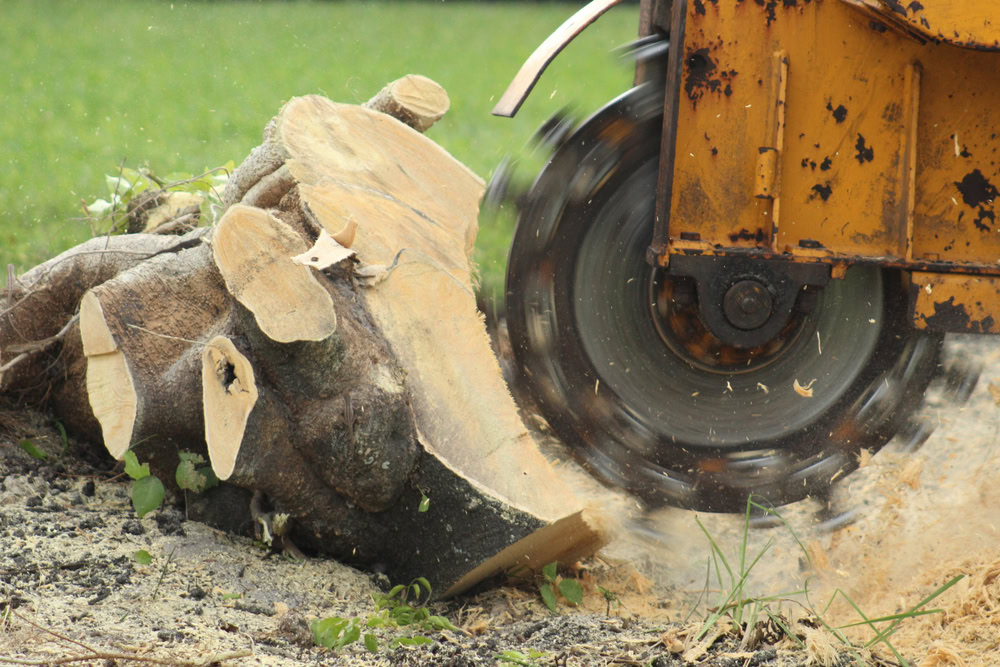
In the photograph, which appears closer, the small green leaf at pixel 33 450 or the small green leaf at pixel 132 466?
the small green leaf at pixel 132 466

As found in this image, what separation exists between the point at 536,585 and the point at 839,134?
4.64ft

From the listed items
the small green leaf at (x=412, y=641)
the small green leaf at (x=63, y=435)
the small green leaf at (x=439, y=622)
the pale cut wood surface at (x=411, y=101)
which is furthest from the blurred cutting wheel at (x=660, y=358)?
the small green leaf at (x=63, y=435)

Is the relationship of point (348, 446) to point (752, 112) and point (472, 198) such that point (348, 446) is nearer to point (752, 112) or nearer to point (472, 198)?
point (472, 198)

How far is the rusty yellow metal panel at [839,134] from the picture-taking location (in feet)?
8.24

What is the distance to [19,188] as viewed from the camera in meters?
6.69

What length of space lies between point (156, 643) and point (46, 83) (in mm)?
9570

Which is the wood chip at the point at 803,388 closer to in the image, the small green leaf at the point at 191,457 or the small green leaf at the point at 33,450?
the small green leaf at the point at 191,457

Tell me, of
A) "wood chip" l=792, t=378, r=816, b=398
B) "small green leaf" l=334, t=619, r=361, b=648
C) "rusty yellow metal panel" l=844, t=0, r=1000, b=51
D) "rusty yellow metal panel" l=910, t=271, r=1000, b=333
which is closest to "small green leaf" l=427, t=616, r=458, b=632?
"small green leaf" l=334, t=619, r=361, b=648

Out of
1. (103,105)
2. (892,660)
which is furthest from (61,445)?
(103,105)

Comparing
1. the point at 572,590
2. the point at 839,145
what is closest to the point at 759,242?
the point at 839,145

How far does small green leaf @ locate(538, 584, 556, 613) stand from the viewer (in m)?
2.53

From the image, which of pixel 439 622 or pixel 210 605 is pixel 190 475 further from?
pixel 439 622

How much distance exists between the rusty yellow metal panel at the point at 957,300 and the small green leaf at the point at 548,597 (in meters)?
1.18

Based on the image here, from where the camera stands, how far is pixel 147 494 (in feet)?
7.98
